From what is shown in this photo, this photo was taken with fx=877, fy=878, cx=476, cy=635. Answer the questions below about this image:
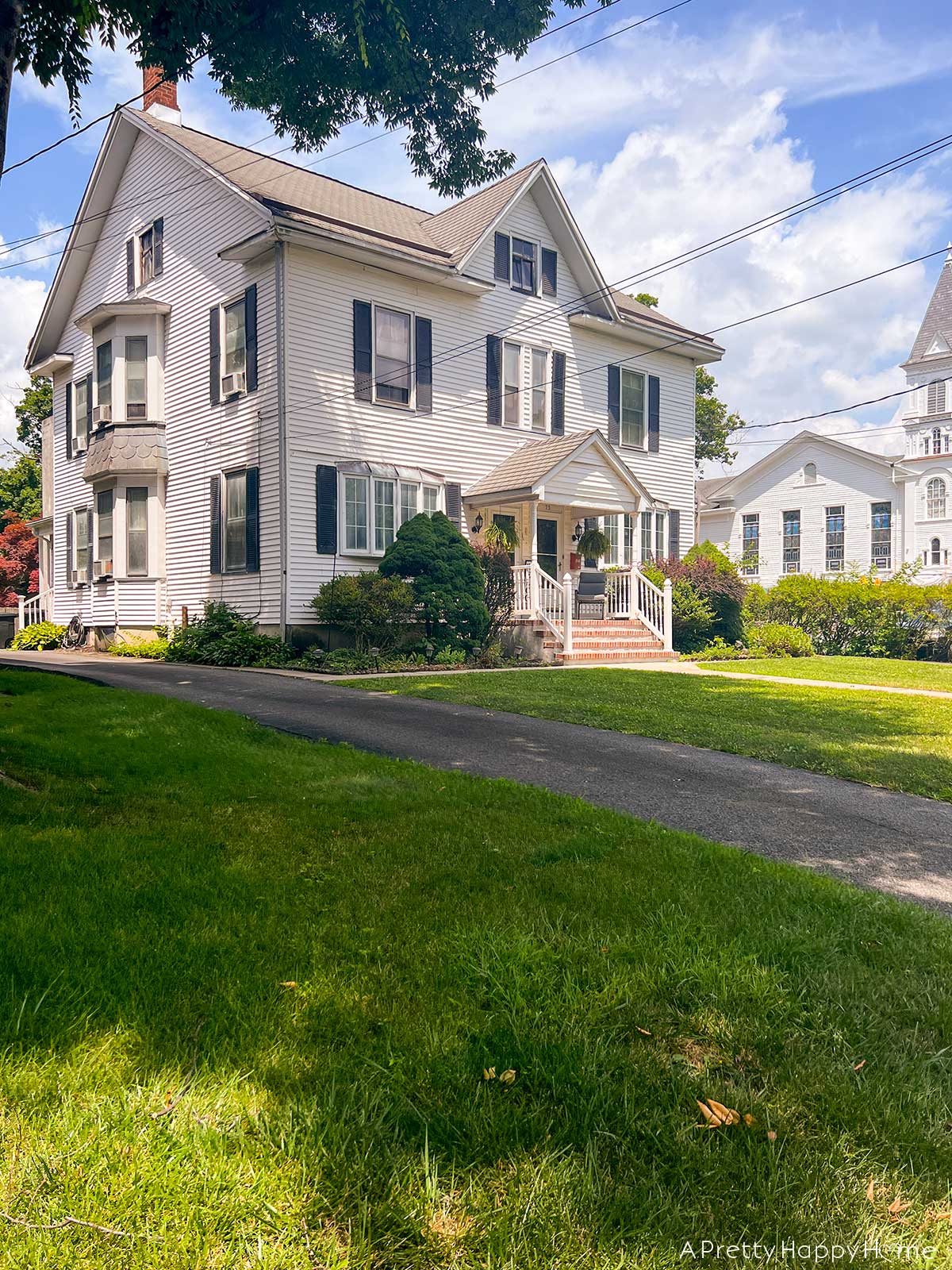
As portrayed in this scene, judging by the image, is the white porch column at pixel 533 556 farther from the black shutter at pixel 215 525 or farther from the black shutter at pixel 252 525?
the black shutter at pixel 215 525

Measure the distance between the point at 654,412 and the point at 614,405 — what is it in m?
1.64

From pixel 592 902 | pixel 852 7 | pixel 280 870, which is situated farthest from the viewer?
pixel 852 7

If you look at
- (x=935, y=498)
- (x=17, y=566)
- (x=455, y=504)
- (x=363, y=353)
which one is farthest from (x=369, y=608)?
(x=935, y=498)

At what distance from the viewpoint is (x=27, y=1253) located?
1.74m

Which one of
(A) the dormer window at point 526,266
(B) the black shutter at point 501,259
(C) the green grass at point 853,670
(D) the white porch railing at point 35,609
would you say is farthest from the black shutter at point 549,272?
(D) the white porch railing at point 35,609

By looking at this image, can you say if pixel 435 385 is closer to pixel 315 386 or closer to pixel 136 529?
pixel 315 386

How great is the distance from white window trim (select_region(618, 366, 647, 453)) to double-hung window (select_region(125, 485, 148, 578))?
12.1 m

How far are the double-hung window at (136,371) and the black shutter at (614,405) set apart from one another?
1158cm

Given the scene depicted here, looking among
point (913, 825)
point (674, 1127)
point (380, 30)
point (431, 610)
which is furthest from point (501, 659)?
point (674, 1127)

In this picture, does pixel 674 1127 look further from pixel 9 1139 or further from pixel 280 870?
pixel 280 870

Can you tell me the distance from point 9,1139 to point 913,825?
510 centimetres

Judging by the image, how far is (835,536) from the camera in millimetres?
40031

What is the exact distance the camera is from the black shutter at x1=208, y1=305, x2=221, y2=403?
18719 mm

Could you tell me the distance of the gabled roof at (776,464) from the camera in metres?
38.2
